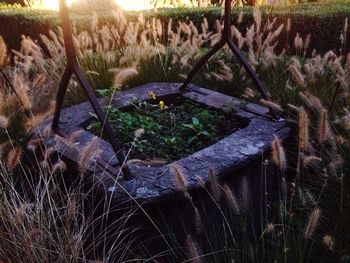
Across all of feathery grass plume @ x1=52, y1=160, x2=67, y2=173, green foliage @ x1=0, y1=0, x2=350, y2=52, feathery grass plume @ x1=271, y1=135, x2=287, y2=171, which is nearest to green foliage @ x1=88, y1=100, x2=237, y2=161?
feathery grass plume @ x1=52, y1=160, x2=67, y2=173

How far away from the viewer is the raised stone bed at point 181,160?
2340mm

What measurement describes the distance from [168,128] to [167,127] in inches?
0.5

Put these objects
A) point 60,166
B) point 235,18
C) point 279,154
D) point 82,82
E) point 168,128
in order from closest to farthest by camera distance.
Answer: point 279,154 < point 60,166 < point 82,82 < point 168,128 < point 235,18

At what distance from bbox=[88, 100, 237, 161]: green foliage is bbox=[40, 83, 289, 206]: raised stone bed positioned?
11 centimetres

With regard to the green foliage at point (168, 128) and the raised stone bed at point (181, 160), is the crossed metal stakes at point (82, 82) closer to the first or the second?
the raised stone bed at point (181, 160)

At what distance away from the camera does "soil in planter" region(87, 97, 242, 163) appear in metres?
2.98

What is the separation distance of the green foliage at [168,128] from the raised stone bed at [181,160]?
0.11 m

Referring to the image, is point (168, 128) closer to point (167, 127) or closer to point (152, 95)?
point (167, 127)

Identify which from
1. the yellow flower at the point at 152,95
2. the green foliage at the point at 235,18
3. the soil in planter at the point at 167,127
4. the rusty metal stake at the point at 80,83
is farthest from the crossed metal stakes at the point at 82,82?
the green foliage at the point at 235,18

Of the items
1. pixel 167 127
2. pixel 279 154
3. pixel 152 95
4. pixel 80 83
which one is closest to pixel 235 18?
pixel 152 95

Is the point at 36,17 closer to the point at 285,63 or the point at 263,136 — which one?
the point at 285,63

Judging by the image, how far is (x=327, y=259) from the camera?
2289 mm

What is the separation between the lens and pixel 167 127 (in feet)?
10.9

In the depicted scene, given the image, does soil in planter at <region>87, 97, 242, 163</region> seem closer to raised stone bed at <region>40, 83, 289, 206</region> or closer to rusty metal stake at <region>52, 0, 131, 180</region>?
raised stone bed at <region>40, 83, 289, 206</region>
